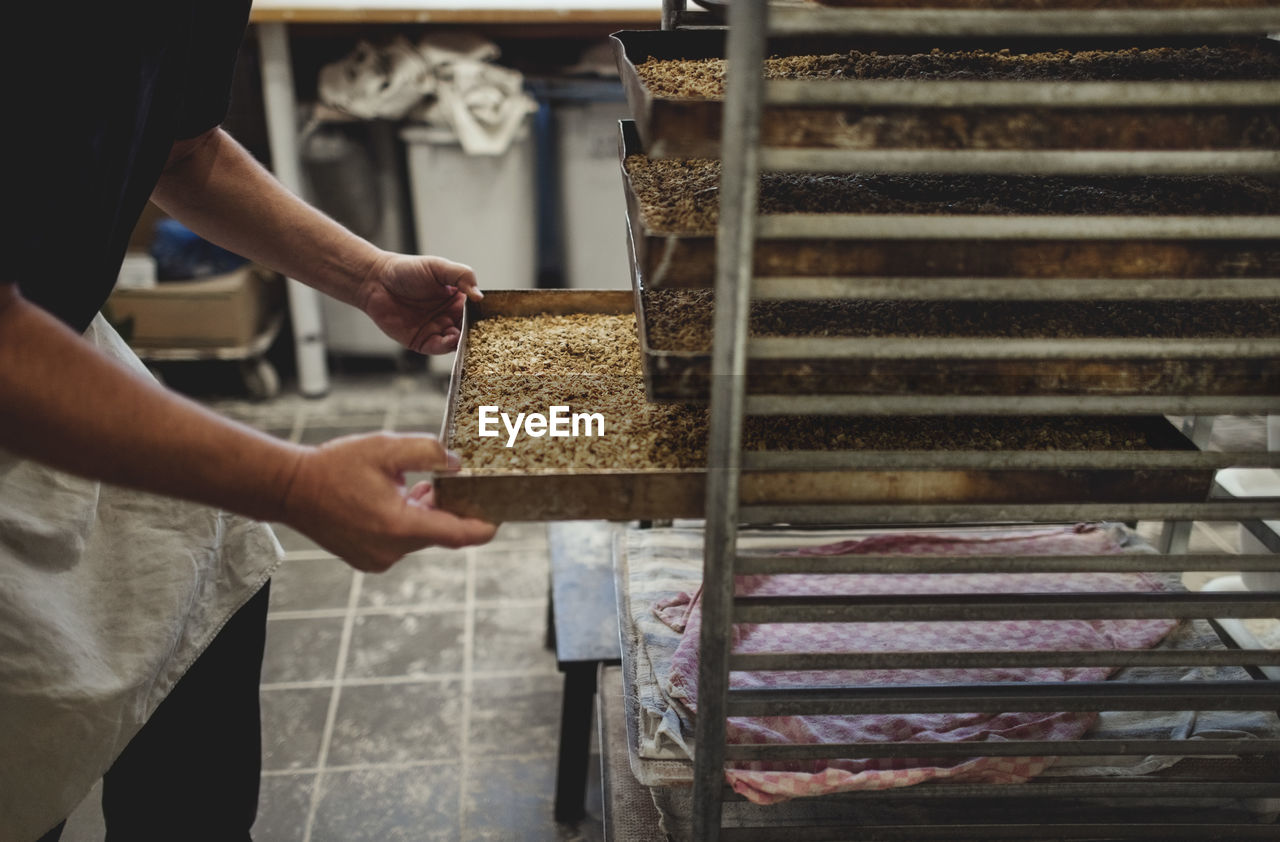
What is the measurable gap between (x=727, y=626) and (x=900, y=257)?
39 centimetres

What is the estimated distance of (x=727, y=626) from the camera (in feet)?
3.28

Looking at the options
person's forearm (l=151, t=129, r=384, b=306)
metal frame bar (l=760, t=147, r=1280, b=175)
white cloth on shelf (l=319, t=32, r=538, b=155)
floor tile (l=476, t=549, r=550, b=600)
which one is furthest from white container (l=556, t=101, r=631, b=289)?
metal frame bar (l=760, t=147, r=1280, b=175)

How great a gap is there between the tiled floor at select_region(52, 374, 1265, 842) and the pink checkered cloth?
2.20 ft

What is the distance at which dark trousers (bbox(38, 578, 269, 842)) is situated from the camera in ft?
4.64

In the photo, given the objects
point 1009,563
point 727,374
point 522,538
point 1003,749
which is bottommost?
point 522,538

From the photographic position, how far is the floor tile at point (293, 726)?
2.13 metres

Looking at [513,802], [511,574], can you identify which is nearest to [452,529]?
[513,802]

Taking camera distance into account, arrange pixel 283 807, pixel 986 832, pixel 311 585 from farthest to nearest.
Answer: pixel 311 585, pixel 283 807, pixel 986 832

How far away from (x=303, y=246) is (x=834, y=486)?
2.92ft

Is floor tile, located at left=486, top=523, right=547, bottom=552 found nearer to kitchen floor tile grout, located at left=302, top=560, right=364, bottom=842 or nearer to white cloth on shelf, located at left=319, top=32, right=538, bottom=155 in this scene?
kitchen floor tile grout, located at left=302, top=560, right=364, bottom=842

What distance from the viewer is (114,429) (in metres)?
0.90

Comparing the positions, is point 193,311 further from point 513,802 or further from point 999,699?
point 999,699

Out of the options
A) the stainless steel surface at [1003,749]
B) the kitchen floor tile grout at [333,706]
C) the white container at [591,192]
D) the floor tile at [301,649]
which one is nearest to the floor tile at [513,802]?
the kitchen floor tile grout at [333,706]

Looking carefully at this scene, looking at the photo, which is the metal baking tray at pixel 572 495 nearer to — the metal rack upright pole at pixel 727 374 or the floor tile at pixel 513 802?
the metal rack upright pole at pixel 727 374
